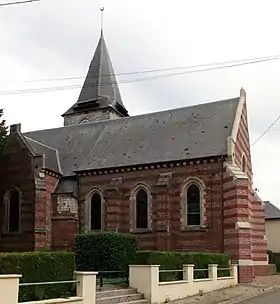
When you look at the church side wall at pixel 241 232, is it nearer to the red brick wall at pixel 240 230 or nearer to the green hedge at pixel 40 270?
the red brick wall at pixel 240 230

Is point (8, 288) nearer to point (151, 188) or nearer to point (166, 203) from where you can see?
point (166, 203)

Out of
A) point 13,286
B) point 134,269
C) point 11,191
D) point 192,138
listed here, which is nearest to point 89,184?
point 11,191

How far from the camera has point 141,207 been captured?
3022 cm

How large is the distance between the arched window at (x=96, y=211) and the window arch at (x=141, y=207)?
94.2 inches

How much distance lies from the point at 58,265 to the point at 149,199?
15.8m

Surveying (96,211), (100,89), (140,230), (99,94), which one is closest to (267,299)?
(140,230)

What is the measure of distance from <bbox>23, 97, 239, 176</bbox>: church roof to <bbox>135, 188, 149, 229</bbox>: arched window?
6.37ft

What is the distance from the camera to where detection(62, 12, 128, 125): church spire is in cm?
4538

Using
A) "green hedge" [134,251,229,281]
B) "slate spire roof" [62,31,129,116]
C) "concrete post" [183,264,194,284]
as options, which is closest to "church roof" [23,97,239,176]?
"green hedge" [134,251,229,281]

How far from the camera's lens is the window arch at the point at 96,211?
1227 inches

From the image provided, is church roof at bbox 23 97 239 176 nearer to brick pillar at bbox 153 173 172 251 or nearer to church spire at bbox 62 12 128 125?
brick pillar at bbox 153 173 172 251

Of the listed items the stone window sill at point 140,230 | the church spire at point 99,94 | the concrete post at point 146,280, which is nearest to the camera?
the concrete post at point 146,280

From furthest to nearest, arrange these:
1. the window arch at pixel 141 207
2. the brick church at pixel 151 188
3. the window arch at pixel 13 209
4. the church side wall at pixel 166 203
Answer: the window arch at pixel 13 209
the window arch at pixel 141 207
the church side wall at pixel 166 203
the brick church at pixel 151 188

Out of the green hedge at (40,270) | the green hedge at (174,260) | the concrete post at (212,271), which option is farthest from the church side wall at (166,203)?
the green hedge at (40,270)
